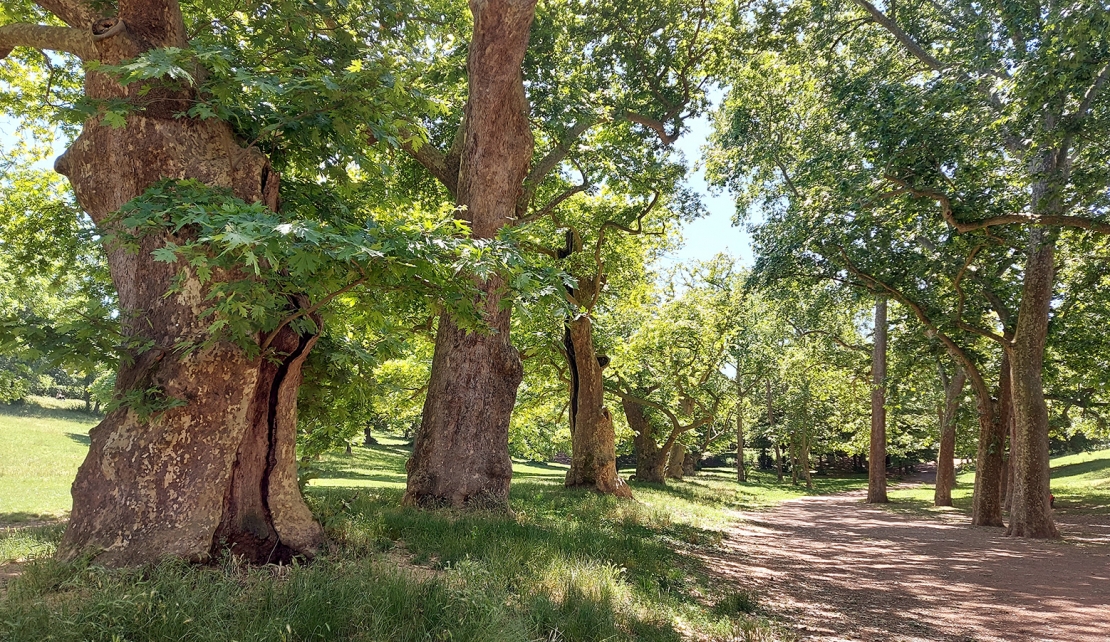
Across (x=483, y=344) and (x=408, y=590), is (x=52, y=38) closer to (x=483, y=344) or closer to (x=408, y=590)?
(x=408, y=590)

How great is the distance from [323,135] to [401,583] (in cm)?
388

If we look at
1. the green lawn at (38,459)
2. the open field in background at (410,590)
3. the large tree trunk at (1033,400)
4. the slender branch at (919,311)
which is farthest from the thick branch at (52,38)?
the large tree trunk at (1033,400)

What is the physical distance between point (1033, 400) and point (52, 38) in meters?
16.7

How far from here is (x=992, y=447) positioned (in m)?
15.9

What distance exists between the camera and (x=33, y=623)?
3361 millimetres

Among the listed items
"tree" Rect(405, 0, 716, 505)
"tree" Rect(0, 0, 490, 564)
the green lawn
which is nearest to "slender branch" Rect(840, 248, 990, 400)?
"tree" Rect(405, 0, 716, 505)

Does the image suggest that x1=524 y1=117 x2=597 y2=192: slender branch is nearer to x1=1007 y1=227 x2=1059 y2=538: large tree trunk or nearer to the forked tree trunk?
x1=1007 y1=227 x2=1059 y2=538: large tree trunk

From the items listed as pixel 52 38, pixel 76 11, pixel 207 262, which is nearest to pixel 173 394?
pixel 207 262

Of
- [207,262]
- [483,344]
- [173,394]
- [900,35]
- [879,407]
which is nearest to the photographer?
[207,262]

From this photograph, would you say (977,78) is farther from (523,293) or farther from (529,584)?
(529,584)

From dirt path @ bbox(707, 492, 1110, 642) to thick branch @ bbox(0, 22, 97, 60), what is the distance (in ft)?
27.9

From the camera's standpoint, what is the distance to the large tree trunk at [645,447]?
2712 centimetres

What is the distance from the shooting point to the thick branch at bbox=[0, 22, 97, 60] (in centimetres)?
571

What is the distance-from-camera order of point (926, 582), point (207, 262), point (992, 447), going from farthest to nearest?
point (992, 447) → point (926, 582) → point (207, 262)
